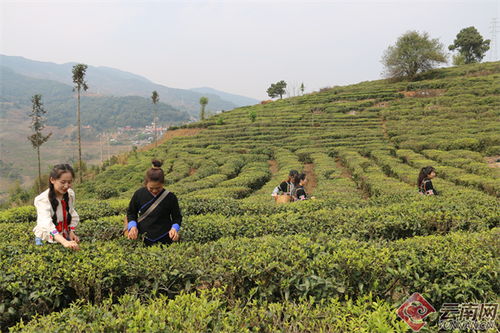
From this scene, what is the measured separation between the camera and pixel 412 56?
47656 millimetres

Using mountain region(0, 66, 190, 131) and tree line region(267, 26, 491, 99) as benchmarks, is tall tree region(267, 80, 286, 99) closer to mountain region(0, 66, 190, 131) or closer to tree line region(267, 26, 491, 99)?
tree line region(267, 26, 491, 99)

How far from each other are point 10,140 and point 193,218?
11883cm

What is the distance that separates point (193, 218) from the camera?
6.85 m

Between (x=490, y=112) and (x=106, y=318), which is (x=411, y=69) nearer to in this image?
(x=490, y=112)

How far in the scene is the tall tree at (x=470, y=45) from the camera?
62250 millimetres

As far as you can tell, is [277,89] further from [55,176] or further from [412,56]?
[55,176]

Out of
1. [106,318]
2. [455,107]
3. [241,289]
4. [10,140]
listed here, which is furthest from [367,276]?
[10,140]

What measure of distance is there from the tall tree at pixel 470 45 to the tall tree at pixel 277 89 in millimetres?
38453

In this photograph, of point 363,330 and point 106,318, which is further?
point 106,318

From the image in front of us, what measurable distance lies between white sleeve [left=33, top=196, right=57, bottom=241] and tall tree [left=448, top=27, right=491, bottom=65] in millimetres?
80047

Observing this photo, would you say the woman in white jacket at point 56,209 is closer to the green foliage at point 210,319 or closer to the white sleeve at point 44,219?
the white sleeve at point 44,219

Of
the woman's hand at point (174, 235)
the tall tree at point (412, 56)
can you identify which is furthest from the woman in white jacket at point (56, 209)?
the tall tree at point (412, 56)

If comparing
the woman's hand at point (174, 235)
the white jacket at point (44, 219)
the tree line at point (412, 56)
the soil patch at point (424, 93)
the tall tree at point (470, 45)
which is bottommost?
the woman's hand at point (174, 235)

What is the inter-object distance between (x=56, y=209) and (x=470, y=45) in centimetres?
8101
